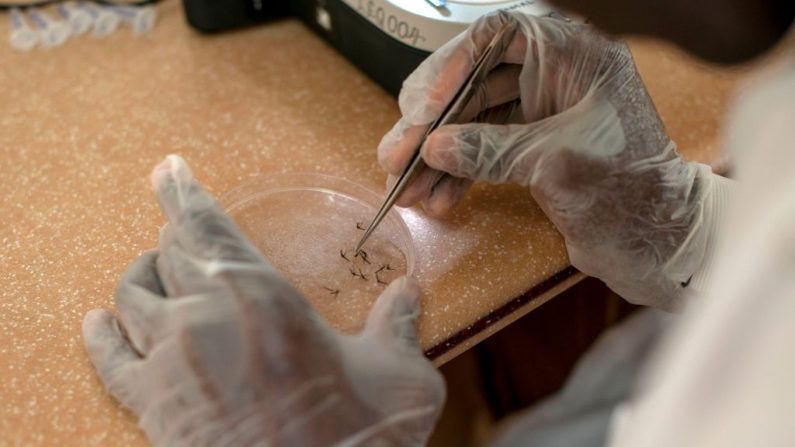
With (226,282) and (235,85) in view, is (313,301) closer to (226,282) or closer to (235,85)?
(226,282)

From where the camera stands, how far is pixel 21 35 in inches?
41.8

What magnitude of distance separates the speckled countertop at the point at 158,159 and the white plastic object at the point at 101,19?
0.02 m

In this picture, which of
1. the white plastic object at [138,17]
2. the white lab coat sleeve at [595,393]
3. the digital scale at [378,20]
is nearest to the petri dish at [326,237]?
the digital scale at [378,20]

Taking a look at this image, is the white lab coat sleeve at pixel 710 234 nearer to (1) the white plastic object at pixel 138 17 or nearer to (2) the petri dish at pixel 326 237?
(2) the petri dish at pixel 326 237

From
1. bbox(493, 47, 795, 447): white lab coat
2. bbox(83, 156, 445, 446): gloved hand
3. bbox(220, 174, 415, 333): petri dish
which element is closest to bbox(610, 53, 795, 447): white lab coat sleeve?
bbox(493, 47, 795, 447): white lab coat

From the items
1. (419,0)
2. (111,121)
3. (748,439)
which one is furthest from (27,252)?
(748,439)

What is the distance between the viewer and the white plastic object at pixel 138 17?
3.56 ft

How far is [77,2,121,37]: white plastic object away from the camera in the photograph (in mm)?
1078

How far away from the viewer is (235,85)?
0.98 m

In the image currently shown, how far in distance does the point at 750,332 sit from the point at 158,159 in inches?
26.7

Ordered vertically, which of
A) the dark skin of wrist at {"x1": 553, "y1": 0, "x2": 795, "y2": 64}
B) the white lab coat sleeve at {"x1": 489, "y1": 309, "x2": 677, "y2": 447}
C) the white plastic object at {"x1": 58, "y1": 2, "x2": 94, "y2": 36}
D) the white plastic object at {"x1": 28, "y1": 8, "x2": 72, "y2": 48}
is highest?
the dark skin of wrist at {"x1": 553, "y1": 0, "x2": 795, "y2": 64}

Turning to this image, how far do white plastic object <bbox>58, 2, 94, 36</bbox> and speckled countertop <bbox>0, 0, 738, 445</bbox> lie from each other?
0.08 ft

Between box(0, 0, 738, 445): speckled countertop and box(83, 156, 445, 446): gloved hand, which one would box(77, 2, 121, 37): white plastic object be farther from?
box(83, 156, 445, 446): gloved hand

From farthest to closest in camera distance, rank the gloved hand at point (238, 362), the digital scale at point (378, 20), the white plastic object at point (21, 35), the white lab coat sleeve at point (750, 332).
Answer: the white plastic object at point (21, 35) < the digital scale at point (378, 20) < the gloved hand at point (238, 362) < the white lab coat sleeve at point (750, 332)
